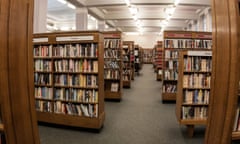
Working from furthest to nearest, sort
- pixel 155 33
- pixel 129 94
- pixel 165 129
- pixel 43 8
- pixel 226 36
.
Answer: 1. pixel 155 33
2. pixel 129 94
3. pixel 43 8
4. pixel 165 129
5. pixel 226 36

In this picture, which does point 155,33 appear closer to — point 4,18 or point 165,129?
point 165,129

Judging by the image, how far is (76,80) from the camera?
12.4 feet

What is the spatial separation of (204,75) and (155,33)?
19.7 m

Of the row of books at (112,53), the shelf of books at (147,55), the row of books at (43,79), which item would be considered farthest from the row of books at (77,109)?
the shelf of books at (147,55)

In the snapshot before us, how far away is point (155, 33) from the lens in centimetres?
2266

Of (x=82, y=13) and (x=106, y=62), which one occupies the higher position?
(x=82, y=13)

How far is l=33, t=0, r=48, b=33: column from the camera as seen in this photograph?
4.91m

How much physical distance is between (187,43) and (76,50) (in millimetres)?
3401

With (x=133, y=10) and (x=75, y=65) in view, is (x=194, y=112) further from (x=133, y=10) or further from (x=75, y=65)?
(x=133, y=10)

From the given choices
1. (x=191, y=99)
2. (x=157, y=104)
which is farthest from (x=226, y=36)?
(x=157, y=104)

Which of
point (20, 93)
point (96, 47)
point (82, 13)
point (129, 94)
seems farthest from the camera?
point (82, 13)

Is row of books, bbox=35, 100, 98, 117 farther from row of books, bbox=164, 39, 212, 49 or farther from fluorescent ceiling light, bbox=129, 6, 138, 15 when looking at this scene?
fluorescent ceiling light, bbox=129, 6, 138, 15

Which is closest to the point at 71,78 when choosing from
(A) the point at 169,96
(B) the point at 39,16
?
(B) the point at 39,16

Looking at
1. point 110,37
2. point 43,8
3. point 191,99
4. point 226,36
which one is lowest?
point 191,99
